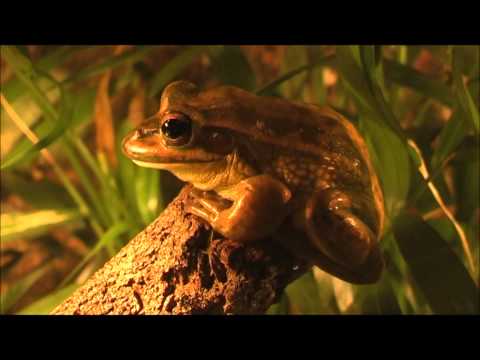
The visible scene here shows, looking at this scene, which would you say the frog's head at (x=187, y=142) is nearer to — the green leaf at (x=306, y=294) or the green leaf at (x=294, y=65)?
the green leaf at (x=306, y=294)

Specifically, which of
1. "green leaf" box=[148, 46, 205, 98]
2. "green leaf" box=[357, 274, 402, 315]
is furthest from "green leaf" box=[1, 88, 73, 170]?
"green leaf" box=[357, 274, 402, 315]

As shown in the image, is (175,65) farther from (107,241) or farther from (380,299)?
(380,299)

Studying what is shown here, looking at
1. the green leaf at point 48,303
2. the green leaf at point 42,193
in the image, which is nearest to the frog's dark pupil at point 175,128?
the green leaf at point 48,303

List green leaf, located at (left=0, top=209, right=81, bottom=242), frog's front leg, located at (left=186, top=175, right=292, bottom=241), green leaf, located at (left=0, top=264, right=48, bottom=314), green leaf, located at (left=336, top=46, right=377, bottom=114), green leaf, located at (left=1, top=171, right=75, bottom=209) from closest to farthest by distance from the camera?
frog's front leg, located at (left=186, top=175, right=292, bottom=241) → green leaf, located at (left=336, top=46, right=377, bottom=114) → green leaf, located at (left=0, top=209, right=81, bottom=242) → green leaf, located at (left=0, top=264, right=48, bottom=314) → green leaf, located at (left=1, top=171, right=75, bottom=209)

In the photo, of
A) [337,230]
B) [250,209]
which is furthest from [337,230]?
[250,209]

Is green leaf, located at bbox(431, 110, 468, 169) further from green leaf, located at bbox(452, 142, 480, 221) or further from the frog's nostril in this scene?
the frog's nostril
